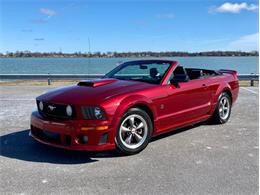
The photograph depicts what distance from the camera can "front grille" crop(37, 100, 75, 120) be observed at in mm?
4558

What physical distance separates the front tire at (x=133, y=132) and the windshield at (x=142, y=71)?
809 mm

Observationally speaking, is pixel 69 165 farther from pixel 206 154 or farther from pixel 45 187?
pixel 206 154

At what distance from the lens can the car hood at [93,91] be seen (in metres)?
4.52

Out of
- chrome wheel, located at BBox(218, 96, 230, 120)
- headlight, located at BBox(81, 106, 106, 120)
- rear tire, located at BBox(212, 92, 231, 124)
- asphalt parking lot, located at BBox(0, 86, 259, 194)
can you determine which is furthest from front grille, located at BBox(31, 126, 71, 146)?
chrome wheel, located at BBox(218, 96, 230, 120)

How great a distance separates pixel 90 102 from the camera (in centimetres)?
443

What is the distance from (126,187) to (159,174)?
557 millimetres

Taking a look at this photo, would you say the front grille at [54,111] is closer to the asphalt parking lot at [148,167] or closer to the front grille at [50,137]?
the front grille at [50,137]

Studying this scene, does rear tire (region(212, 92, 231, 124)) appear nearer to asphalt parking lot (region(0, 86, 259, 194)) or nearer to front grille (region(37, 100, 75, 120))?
asphalt parking lot (region(0, 86, 259, 194))

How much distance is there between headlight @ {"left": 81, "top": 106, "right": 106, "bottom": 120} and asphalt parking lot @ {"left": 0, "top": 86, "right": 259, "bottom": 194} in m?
0.63

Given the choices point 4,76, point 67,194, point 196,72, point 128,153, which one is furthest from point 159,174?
point 4,76

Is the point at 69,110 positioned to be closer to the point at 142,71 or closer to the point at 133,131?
the point at 133,131

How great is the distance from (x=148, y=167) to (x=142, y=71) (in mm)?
2354

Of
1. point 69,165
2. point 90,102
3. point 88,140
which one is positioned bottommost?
point 69,165

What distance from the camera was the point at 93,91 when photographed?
4.78 m
